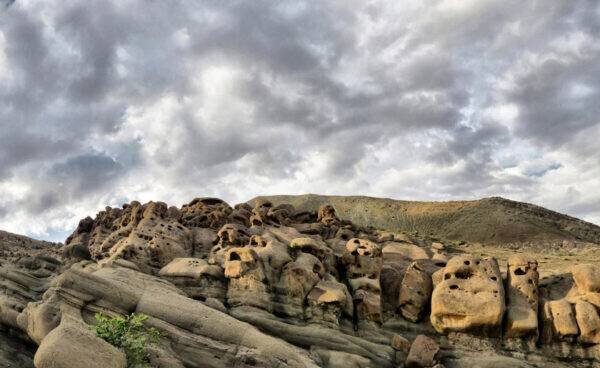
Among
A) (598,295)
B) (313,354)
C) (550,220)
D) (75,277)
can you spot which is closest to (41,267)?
(75,277)

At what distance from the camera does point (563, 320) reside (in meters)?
31.9

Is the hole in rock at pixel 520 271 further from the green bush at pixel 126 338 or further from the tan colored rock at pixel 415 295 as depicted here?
the green bush at pixel 126 338

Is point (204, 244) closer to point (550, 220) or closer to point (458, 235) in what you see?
point (458, 235)

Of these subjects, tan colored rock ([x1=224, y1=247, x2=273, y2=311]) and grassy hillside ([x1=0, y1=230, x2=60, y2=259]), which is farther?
grassy hillside ([x1=0, y1=230, x2=60, y2=259])

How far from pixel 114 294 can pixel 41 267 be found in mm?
14455

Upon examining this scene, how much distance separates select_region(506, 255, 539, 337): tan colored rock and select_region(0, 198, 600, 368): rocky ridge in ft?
0.25

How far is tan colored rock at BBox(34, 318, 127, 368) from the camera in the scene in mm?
18234

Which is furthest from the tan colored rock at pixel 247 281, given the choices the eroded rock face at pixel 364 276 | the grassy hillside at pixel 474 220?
the grassy hillside at pixel 474 220

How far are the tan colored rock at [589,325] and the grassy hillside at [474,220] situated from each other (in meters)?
50.1

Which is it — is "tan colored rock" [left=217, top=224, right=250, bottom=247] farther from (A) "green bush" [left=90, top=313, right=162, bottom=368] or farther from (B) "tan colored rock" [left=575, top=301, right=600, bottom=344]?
(B) "tan colored rock" [left=575, top=301, right=600, bottom=344]

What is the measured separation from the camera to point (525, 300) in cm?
3325

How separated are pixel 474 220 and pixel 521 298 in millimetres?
70188

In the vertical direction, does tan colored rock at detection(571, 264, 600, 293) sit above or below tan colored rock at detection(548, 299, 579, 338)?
above

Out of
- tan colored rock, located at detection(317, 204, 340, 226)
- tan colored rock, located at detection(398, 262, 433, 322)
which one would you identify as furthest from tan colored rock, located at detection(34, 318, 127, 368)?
tan colored rock, located at detection(317, 204, 340, 226)
